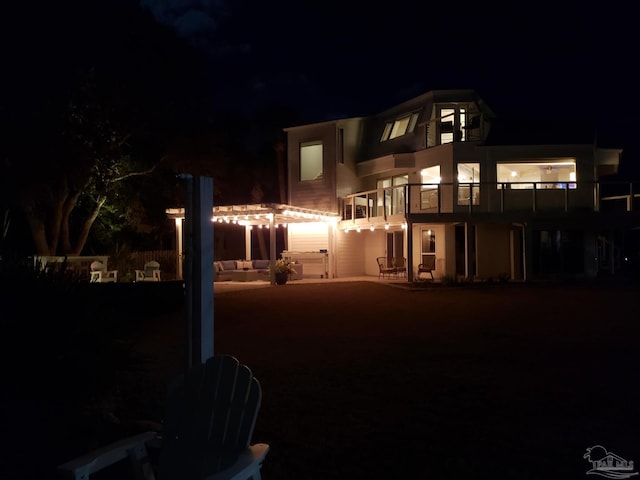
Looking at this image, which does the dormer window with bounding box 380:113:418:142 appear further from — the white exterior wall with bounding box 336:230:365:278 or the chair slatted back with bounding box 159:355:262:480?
the chair slatted back with bounding box 159:355:262:480

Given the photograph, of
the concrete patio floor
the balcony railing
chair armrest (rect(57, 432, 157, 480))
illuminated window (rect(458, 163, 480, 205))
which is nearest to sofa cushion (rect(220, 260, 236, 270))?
the concrete patio floor

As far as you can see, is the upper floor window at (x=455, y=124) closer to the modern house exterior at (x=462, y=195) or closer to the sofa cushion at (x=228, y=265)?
the modern house exterior at (x=462, y=195)

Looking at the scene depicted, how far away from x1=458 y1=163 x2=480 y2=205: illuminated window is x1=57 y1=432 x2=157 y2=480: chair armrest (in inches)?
747

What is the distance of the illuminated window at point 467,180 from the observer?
21.3 m

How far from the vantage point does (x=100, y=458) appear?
2.87 metres

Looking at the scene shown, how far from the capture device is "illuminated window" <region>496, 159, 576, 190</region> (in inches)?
851

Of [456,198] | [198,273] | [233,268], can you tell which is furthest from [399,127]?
[198,273]

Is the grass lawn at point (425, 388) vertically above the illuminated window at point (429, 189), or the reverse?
the illuminated window at point (429, 189)

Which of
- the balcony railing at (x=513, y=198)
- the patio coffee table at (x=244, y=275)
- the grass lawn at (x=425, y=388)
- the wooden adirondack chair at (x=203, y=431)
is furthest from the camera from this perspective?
the patio coffee table at (x=244, y=275)

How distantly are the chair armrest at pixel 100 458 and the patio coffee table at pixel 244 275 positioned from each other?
2030 centimetres

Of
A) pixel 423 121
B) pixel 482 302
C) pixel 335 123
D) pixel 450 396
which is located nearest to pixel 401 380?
pixel 450 396

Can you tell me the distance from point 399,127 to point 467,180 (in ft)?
14.2

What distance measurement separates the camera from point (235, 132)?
3450cm

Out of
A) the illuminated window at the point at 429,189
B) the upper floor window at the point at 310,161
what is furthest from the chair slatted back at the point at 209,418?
the upper floor window at the point at 310,161
